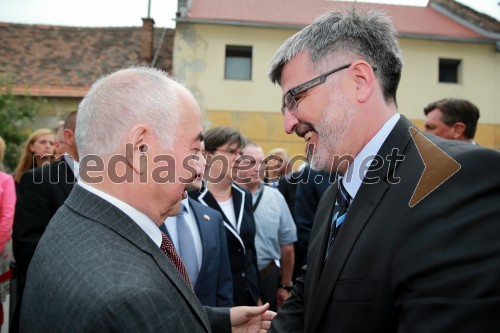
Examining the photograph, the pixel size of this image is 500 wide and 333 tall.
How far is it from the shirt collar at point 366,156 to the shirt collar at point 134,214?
2.90ft

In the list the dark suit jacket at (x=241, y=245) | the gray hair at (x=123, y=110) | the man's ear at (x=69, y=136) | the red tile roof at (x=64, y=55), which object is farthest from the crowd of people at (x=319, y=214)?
the red tile roof at (x=64, y=55)

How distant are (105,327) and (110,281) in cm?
12

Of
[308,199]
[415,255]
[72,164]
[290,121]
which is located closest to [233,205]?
[308,199]

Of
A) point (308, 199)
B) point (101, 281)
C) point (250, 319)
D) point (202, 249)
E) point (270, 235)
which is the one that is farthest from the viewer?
point (308, 199)

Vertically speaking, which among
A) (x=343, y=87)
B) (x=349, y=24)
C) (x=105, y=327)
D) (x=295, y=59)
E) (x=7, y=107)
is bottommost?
(x=105, y=327)

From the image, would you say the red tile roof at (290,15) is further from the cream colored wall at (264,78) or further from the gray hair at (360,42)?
the gray hair at (360,42)

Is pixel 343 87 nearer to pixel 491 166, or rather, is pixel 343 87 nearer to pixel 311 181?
pixel 491 166

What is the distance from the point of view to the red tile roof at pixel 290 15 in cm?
1878

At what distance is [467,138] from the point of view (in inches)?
187

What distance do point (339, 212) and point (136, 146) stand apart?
3.17 ft

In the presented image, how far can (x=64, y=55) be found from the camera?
821 inches

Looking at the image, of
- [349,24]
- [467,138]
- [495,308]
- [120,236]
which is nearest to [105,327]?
[120,236]

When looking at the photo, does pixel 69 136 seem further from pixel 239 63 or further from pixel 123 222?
pixel 239 63

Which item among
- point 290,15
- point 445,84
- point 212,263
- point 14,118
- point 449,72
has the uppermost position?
point 290,15
